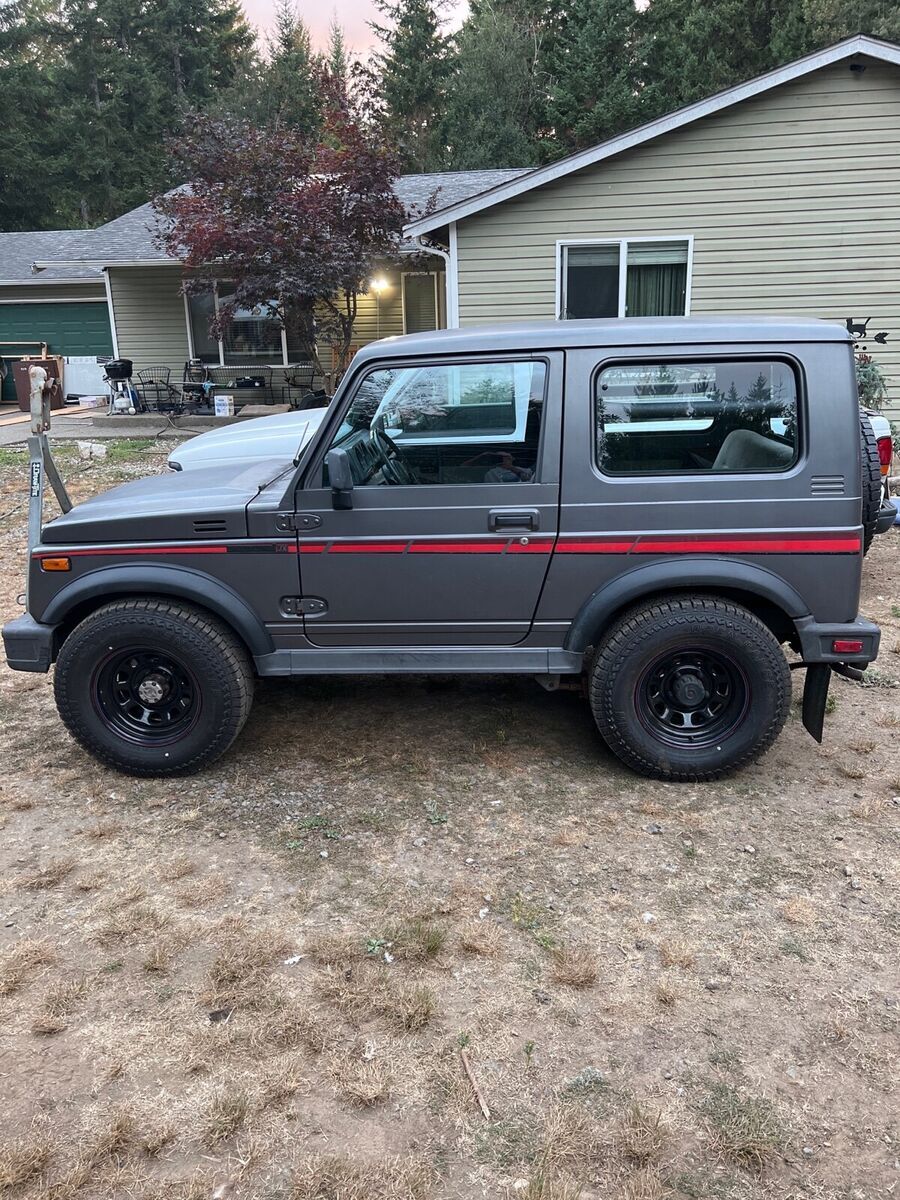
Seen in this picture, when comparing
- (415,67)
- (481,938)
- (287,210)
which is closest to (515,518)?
(481,938)

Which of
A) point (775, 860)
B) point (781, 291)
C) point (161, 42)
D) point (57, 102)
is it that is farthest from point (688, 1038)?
point (161, 42)

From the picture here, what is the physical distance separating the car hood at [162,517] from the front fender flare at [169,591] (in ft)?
0.47

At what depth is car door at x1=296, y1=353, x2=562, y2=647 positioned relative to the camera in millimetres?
3473

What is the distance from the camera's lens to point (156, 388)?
55.0 ft

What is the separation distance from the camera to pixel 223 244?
1245 cm

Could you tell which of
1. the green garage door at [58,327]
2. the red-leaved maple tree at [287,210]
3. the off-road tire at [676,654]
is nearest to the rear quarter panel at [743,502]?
the off-road tire at [676,654]

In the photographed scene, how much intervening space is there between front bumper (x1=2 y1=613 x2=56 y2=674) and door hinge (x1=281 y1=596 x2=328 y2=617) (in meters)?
1.03

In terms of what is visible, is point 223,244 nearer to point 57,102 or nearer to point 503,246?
point 503,246

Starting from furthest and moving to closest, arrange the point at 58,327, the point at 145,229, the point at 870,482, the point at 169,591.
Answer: the point at 58,327, the point at 145,229, the point at 870,482, the point at 169,591

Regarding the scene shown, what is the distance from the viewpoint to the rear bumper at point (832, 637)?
3.45 meters

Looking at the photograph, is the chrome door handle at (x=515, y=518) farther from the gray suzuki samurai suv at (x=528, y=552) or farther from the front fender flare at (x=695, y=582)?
the front fender flare at (x=695, y=582)

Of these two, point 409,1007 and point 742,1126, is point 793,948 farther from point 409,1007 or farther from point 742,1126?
point 409,1007

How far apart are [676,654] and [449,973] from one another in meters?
1.61

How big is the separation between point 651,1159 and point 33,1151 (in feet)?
4.84
